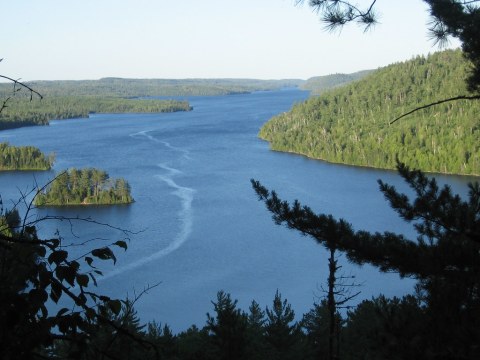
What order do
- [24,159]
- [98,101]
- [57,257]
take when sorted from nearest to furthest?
[57,257] < [24,159] < [98,101]

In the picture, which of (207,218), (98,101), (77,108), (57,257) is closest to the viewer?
(57,257)

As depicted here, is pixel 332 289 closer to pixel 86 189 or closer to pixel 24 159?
pixel 86 189

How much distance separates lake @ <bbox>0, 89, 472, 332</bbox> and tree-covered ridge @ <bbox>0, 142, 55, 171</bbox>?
0.61m

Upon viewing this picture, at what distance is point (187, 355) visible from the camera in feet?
18.3

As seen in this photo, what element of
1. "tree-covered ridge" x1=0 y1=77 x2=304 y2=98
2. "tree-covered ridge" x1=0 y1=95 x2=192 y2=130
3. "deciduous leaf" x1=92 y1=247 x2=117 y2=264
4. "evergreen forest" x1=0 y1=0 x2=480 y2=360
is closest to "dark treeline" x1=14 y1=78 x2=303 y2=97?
"tree-covered ridge" x1=0 y1=77 x2=304 y2=98

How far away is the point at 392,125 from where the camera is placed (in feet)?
123

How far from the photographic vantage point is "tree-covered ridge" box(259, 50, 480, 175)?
3075 cm

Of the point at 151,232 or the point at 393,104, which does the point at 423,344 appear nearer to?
the point at 151,232

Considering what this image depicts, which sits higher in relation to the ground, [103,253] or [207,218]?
[103,253]

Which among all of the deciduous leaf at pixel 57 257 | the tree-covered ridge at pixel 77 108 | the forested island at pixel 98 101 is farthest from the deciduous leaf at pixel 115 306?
the tree-covered ridge at pixel 77 108

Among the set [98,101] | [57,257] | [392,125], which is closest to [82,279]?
[57,257]

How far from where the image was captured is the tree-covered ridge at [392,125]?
30750mm

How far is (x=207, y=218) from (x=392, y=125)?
22.1 m

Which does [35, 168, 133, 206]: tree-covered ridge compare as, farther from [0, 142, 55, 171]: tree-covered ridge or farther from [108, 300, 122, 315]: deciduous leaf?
[108, 300, 122, 315]: deciduous leaf
